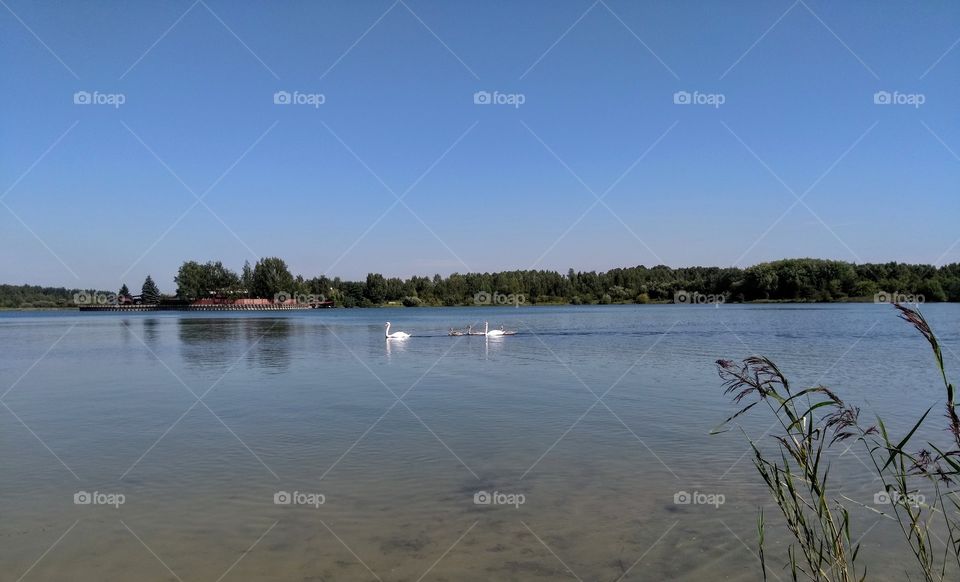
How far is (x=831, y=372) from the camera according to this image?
688 inches

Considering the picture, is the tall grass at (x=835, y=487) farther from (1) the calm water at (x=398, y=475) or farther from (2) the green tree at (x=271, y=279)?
(2) the green tree at (x=271, y=279)

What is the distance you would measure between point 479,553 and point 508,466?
279 cm

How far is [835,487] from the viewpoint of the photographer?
7.36 metres

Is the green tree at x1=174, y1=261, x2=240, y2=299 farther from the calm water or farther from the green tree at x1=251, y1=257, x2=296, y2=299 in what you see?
the calm water

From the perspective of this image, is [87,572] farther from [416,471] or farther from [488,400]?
[488,400]

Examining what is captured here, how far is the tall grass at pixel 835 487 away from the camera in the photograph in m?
2.78

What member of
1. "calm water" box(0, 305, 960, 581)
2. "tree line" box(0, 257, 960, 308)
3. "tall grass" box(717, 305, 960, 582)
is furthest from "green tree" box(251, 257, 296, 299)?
"tall grass" box(717, 305, 960, 582)

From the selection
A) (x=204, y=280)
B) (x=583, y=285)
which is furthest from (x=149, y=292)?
(x=583, y=285)

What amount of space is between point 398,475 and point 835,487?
17.8 feet

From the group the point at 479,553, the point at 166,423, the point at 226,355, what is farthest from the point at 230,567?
the point at 226,355

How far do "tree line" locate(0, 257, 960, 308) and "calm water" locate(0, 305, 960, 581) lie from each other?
278ft

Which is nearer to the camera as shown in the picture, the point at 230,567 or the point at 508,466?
the point at 230,567

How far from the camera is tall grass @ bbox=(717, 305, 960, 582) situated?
2779 millimetres

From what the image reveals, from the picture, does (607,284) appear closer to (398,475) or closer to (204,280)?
(204,280)
